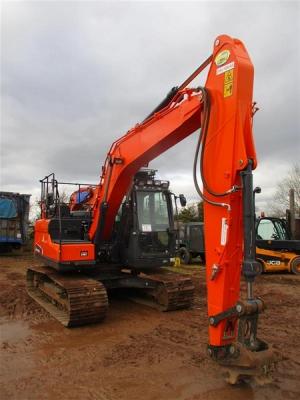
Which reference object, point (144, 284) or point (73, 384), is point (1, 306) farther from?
point (73, 384)

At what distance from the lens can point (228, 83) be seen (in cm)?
467

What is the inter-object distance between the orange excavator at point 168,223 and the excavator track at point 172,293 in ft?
0.07

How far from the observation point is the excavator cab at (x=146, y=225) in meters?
8.28

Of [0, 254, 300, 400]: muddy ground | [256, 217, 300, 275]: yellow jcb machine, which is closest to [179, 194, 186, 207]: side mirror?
[0, 254, 300, 400]: muddy ground

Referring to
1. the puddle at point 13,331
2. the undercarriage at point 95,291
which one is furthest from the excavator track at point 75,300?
the puddle at point 13,331

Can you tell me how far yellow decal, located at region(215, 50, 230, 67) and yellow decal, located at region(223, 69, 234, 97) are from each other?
17 cm

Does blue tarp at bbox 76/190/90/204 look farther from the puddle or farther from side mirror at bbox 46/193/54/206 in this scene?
the puddle

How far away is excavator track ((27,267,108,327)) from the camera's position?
23.4 feet

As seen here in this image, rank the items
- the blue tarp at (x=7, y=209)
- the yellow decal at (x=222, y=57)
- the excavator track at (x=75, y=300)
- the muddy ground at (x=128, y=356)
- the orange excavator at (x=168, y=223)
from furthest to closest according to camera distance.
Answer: the blue tarp at (x=7, y=209)
the excavator track at (x=75, y=300)
the yellow decal at (x=222, y=57)
the muddy ground at (x=128, y=356)
the orange excavator at (x=168, y=223)

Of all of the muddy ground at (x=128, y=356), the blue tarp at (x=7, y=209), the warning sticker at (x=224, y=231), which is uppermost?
the blue tarp at (x=7, y=209)

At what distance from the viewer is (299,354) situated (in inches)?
227

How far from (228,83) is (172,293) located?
4766 mm

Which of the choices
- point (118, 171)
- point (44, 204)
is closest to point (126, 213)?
Result: point (118, 171)

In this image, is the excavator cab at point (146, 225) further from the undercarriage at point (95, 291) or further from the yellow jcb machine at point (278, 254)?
the yellow jcb machine at point (278, 254)
